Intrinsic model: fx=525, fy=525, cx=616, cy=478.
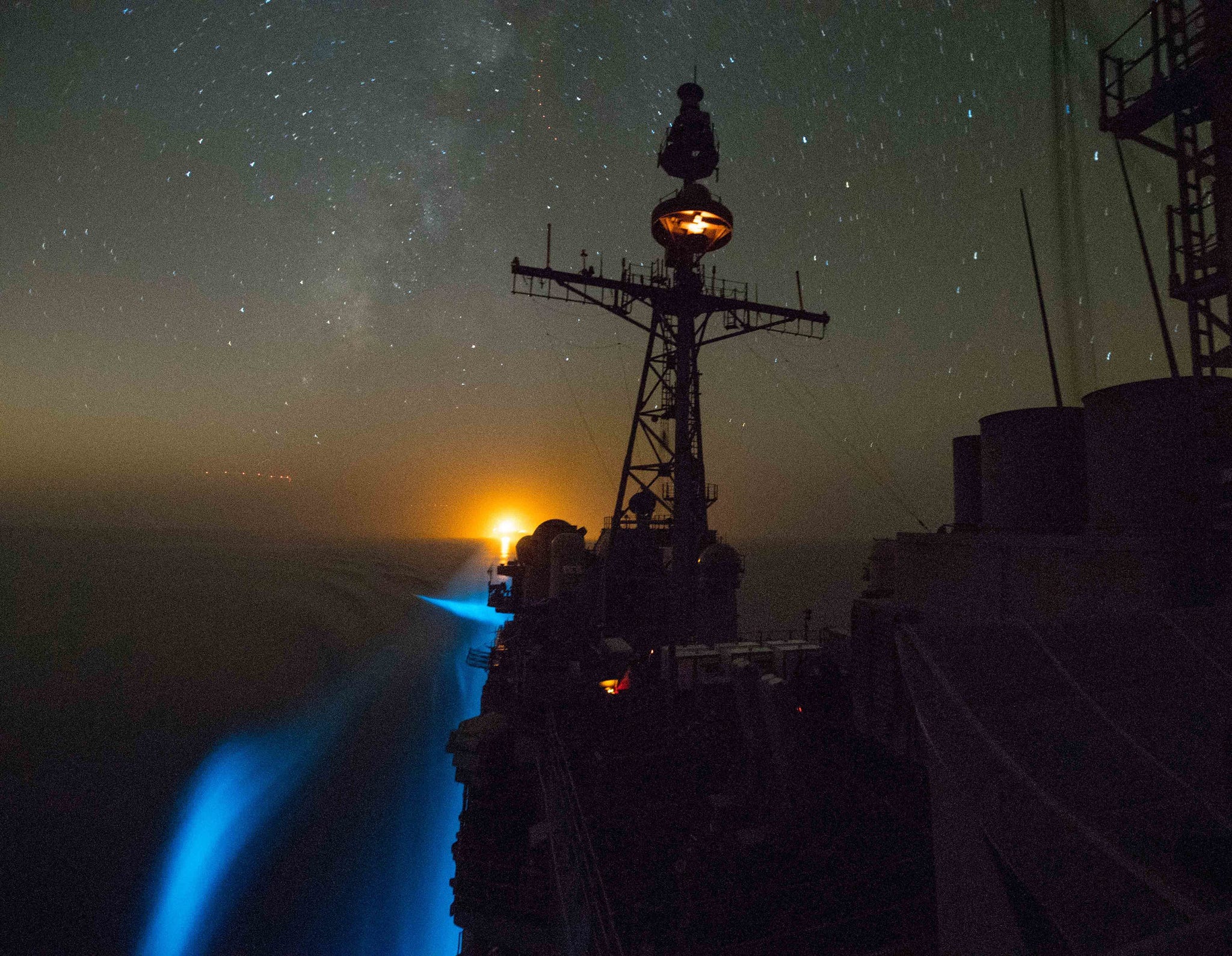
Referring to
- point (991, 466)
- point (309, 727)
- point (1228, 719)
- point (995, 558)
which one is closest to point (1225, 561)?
point (995, 558)

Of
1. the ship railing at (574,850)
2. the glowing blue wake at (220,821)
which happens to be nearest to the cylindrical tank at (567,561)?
the ship railing at (574,850)

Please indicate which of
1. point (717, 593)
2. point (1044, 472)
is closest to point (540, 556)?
point (717, 593)


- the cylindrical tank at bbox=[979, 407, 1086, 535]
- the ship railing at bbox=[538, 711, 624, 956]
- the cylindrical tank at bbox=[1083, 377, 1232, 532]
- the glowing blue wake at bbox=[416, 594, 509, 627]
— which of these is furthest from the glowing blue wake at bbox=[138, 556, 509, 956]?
the cylindrical tank at bbox=[1083, 377, 1232, 532]

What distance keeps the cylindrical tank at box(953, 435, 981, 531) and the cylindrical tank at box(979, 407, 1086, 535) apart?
155 inches

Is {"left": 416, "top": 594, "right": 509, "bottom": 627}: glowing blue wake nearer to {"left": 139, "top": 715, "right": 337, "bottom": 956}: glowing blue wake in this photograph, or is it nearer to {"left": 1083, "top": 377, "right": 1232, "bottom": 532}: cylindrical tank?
{"left": 139, "top": 715, "right": 337, "bottom": 956}: glowing blue wake

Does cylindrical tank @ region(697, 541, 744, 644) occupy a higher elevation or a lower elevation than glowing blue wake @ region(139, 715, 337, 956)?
higher

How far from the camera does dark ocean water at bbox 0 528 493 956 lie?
93.9ft

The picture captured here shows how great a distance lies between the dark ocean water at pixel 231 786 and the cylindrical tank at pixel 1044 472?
33.9 metres

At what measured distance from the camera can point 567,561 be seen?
78.0 feet

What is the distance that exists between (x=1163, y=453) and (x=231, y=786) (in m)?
57.7

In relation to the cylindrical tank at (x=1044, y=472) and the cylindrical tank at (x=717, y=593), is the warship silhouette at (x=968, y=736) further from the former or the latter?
the cylindrical tank at (x=717, y=593)

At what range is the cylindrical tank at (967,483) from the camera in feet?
54.9

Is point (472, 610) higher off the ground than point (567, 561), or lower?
lower

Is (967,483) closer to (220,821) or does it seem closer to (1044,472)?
(1044,472)
